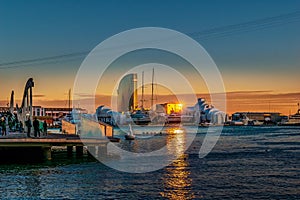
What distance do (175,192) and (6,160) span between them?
21.9m

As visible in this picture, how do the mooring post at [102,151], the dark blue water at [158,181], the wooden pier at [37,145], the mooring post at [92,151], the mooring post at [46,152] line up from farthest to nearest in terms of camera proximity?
1. the mooring post at [92,151]
2. the mooring post at [102,151]
3. the mooring post at [46,152]
4. the wooden pier at [37,145]
5. the dark blue water at [158,181]

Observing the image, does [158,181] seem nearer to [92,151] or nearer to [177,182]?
[177,182]

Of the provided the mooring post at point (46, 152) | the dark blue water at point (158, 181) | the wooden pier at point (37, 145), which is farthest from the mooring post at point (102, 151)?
the mooring post at point (46, 152)

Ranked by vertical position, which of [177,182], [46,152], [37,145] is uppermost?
[37,145]

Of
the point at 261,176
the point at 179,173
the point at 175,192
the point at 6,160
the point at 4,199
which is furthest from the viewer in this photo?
the point at 6,160

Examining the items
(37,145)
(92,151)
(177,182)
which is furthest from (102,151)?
(177,182)

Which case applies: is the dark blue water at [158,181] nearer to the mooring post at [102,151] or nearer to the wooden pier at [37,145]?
the wooden pier at [37,145]

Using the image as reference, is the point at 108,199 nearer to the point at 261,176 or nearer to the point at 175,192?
the point at 175,192

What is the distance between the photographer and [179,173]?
3606 centimetres

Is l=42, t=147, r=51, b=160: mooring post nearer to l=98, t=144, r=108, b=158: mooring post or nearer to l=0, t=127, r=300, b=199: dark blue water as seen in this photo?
l=0, t=127, r=300, b=199: dark blue water

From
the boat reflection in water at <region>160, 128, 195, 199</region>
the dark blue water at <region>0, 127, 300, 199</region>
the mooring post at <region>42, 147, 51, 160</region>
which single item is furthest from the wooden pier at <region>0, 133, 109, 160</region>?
the boat reflection in water at <region>160, 128, 195, 199</region>

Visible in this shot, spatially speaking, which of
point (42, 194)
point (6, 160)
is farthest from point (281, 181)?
point (6, 160)

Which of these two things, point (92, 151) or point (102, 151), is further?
point (92, 151)

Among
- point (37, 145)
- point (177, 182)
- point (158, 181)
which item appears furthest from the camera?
point (37, 145)
